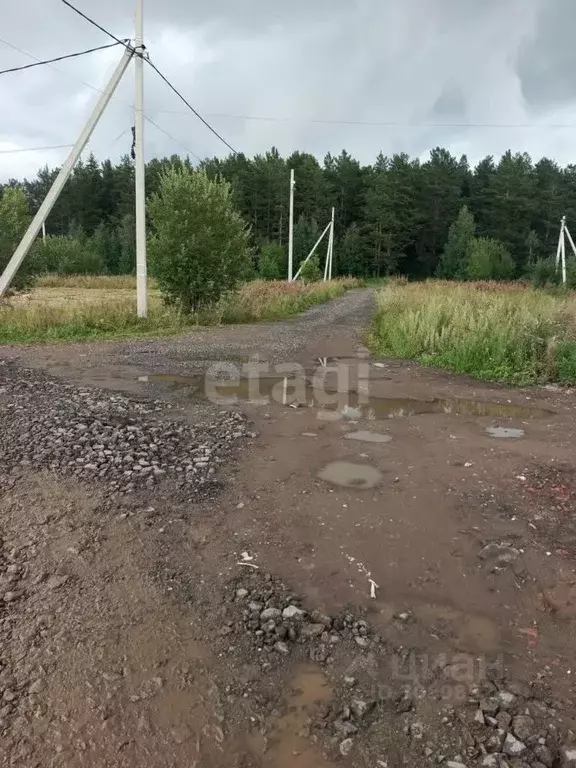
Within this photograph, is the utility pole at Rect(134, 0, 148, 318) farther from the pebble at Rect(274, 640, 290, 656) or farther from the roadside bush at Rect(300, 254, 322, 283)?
the roadside bush at Rect(300, 254, 322, 283)

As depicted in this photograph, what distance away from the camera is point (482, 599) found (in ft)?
10.3

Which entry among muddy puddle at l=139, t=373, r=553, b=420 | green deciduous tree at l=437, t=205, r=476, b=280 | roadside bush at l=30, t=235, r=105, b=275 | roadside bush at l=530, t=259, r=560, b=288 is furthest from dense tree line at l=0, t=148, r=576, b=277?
muddy puddle at l=139, t=373, r=553, b=420

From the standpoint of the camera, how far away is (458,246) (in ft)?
202

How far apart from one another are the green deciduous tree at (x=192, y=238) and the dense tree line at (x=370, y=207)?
45.7 m

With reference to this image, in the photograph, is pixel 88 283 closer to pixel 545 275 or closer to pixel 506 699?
pixel 545 275

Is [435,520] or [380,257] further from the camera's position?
[380,257]

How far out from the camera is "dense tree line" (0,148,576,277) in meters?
66.1

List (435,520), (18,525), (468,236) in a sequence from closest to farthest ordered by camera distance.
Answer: (18,525) < (435,520) < (468,236)

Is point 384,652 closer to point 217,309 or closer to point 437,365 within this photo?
point 437,365

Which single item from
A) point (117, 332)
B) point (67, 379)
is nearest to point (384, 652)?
point (67, 379)

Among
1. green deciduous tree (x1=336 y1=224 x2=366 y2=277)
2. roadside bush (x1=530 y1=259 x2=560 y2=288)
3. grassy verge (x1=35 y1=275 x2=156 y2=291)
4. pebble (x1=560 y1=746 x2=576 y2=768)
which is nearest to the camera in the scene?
pebble (x1=560 y1=746 x2=576 y2=768)

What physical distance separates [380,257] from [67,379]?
205 feet

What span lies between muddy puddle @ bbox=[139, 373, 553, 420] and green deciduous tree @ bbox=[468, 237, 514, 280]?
1713 inches

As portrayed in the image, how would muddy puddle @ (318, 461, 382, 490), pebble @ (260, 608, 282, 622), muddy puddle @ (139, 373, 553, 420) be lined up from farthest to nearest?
muddy puddle @ (139, 373, 553, 420), muddy puddle @ (318, 461, 382, 490), pebble @ (260, 608, 282, 622)
